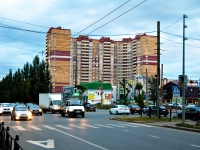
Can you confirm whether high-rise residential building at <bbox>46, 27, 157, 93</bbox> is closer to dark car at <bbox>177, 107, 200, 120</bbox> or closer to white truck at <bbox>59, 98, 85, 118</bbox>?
white truck at <bbox>59, 98, 85, 118</bbox>

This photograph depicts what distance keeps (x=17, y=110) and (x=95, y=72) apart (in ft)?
362

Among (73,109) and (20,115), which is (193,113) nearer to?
(73,109)

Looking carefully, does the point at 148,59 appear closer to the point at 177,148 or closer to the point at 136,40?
the point at 136,40

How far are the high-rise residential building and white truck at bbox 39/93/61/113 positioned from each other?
4124cm

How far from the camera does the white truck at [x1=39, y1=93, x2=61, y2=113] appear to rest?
2250 inches

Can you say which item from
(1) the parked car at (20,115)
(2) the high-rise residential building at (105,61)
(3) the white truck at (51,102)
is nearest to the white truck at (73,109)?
(1) the parked car at (20,115)

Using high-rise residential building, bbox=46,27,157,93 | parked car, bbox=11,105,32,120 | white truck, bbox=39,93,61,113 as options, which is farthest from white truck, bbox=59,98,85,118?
high-rise residential building, bbox=46,27,157,93

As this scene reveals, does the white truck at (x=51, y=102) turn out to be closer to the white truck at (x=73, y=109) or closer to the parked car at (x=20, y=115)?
the white truck at (x=73, y=109)

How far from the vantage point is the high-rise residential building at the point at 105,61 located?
111 m

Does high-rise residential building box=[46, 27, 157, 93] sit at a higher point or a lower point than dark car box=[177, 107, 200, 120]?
higher

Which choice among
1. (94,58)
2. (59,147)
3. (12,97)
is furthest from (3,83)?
(59,147)

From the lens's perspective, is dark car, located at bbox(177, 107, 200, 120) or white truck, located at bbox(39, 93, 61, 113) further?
white truck, located at bbox(39, 93, 61, 113)

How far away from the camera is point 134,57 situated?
424 ft

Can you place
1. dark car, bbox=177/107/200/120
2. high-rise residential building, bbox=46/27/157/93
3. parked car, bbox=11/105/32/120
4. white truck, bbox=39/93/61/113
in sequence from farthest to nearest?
high-rise residential building, bbox=46/27/157/93 → white truck, bbox=39/93/61/113 → dark car, bbox=177/107/200/120 → parked car, bbox=11/105/32/120
